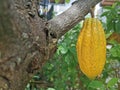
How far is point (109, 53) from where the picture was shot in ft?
5.48

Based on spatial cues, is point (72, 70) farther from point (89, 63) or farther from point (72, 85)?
point (89, 63)

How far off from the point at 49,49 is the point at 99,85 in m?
0.57

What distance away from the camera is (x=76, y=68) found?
185 centimetres

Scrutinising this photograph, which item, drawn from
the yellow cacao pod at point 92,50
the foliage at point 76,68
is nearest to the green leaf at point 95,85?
the foliage at point 76,68

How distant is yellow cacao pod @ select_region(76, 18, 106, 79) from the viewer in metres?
1.05

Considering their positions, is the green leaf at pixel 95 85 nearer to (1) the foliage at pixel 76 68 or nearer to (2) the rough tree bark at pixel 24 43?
(1) the foliage at pixel 76 68

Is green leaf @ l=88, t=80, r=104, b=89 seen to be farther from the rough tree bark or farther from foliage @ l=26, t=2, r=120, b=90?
the rough tree bark

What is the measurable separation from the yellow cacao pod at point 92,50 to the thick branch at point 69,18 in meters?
0.07

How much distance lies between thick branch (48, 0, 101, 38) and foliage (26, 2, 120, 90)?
1.40ft

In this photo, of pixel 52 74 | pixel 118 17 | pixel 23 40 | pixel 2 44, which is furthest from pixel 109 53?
pixel 2 44

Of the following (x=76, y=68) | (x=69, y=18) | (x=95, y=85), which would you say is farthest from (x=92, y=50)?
(x=76, y=68)

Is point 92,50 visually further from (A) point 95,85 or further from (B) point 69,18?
(A) point 95,85

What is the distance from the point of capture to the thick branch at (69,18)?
949 millimetres

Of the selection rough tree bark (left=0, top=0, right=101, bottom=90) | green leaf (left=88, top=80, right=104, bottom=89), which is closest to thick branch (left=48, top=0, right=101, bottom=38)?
rough tree bark (left=0, top=0, right=101, bottom=90)
